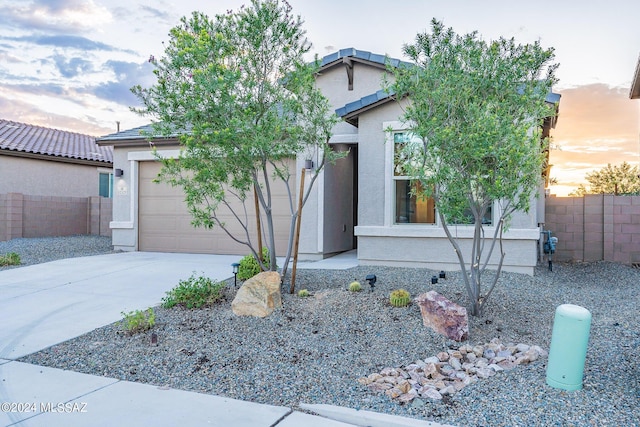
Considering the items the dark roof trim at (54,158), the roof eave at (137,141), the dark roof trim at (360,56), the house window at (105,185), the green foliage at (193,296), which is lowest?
the green foliage at (193,296)

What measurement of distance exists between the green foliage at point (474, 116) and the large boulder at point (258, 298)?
228 cm

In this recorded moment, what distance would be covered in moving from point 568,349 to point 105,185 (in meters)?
19.8

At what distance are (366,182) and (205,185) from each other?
395 centimetres

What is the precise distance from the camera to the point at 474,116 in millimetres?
5199

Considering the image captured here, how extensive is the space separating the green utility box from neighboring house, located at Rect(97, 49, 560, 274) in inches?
147

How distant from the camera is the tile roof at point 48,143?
17.2 meters

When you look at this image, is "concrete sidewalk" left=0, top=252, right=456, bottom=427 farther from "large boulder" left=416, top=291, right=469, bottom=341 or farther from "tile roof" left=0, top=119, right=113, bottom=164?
"tile roof" left=0, top=119, right=113, bottom=164

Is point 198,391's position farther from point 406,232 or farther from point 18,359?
point 406,232

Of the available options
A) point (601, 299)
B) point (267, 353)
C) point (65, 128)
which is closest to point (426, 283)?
point (601, 299)

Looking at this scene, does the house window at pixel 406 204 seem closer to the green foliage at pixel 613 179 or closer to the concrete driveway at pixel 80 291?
the concrete driveway at pixel 80 291

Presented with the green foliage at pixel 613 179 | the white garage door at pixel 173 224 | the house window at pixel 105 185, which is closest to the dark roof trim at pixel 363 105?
the white garage door at pixel 173 224

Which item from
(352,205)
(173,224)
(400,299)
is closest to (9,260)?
(173,224)

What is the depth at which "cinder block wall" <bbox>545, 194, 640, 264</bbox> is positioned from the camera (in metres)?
10.4

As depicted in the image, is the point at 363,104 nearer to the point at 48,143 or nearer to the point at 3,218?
the point at 3,218
